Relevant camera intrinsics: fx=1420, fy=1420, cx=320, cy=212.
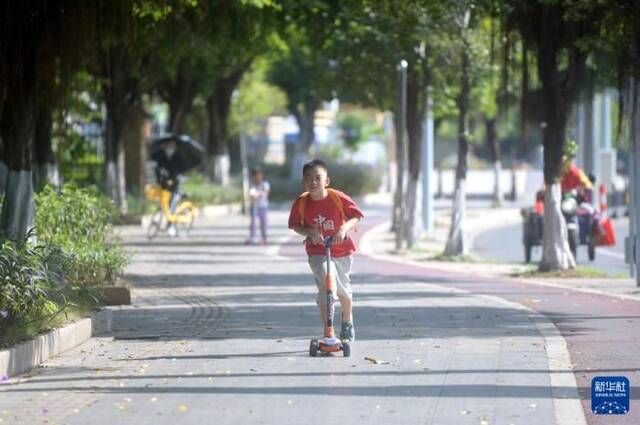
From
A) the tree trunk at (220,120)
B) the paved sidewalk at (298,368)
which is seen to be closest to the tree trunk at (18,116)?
the paved sidewalk at (298,368)

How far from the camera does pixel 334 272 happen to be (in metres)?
11.9

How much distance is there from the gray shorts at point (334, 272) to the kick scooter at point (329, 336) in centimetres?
12

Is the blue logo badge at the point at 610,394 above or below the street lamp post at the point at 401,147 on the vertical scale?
below

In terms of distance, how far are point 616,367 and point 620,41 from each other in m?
7.67

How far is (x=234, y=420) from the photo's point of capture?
891cm

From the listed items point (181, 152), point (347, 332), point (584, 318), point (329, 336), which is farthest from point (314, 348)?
point (181, 152)

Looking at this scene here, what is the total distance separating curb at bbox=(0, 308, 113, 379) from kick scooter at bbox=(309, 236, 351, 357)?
218 centimetres

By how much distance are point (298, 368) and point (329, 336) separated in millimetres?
707

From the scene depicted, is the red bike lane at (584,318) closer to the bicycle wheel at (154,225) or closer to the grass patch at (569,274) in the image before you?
the grass patch at (569,274)

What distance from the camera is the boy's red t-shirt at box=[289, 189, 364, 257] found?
11828mm

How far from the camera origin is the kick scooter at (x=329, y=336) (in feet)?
38.1

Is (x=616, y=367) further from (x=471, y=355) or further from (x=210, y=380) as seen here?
(x=210, y=380)

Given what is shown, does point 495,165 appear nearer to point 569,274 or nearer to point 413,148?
point 413,148

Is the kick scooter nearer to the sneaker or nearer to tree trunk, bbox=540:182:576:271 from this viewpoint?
the sneaker
